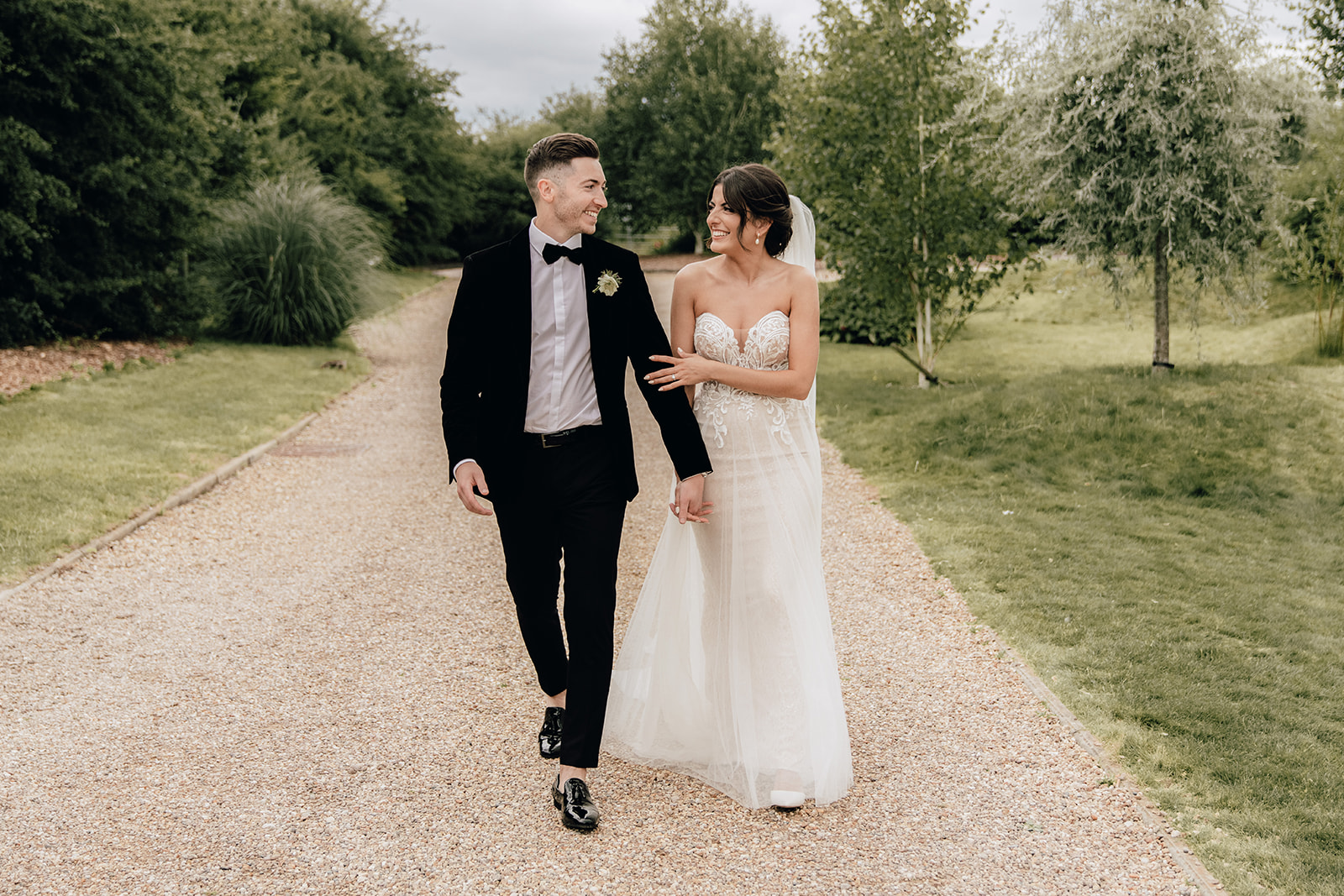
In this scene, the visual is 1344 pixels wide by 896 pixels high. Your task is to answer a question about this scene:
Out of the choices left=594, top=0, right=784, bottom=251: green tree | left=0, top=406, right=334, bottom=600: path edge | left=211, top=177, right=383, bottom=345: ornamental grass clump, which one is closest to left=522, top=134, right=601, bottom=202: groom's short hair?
left=0, top=406, right=334, bottom=600: path edge

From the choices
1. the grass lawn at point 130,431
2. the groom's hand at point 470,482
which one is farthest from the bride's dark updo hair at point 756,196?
the grass lawn at point 130,431

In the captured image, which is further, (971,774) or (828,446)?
(828,446)

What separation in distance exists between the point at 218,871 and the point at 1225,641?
15.7 ft

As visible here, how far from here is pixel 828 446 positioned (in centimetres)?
1062

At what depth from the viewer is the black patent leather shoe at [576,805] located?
3.35 meters

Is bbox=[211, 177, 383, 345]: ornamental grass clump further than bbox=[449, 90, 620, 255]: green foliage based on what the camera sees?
No

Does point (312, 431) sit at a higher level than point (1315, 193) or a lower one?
lower

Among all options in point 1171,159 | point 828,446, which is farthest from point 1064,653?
point 1171,159

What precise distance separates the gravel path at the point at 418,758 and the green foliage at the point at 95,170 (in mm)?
8948

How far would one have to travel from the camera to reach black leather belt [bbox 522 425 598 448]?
131 inches

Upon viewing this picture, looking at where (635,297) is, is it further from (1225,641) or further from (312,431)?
(312,431)

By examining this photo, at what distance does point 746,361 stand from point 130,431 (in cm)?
839

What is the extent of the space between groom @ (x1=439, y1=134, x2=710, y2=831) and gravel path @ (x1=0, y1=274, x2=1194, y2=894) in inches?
16.8

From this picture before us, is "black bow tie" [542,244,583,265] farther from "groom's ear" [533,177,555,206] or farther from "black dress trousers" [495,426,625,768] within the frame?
"black dress trousers" [495,426,625,768]
